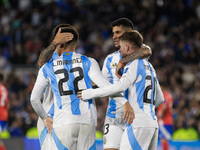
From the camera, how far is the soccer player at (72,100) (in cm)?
466

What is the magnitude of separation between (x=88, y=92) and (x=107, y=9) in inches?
557

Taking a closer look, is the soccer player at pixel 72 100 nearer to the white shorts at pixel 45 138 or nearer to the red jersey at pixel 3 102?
the white shorts at pixel 45 138

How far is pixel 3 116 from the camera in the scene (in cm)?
952

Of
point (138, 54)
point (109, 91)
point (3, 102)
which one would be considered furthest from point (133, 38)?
point (3, 102)

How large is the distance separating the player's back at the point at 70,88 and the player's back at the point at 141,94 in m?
0.48

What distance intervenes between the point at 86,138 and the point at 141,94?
0.79 m

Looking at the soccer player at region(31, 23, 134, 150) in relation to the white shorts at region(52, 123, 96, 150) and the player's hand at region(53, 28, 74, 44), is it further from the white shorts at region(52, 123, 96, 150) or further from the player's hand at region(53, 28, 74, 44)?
the player's hand at region(53, 28, 74, 44)

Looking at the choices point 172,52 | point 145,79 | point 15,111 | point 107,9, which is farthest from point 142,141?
point 107,9

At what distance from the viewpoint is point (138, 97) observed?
4.71 meters

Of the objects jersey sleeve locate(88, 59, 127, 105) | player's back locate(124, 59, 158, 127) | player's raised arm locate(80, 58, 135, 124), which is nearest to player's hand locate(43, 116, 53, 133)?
player's raised arm locate(80, 58, 135, 124)

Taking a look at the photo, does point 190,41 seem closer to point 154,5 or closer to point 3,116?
point 154,5

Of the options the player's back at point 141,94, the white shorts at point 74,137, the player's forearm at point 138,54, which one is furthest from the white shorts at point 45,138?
the player's forearm at point 138,54

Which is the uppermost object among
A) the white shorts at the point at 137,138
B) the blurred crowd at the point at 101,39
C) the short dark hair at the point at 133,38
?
the short dark hair at the point at 133,38

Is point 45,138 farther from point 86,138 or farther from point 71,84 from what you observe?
point 71,84
